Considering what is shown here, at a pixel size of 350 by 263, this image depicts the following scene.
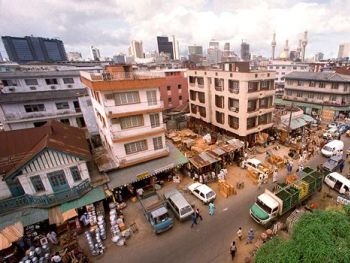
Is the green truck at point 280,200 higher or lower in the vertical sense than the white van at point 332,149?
higher

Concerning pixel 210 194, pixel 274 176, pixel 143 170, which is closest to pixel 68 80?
pixel 143 170

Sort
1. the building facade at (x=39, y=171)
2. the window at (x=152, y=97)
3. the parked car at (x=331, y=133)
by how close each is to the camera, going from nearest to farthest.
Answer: the building facade at (x=39, y=171), the window at (x=152, y=97), the parked car at (x=331, y=133)

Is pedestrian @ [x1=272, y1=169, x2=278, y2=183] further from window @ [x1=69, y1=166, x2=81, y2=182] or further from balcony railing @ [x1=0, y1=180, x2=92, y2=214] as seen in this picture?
window @ [x1=69, y1=166, x2=81, y2=182]

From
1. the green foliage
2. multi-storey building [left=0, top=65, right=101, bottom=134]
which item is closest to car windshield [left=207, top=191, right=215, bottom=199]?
the green foliage

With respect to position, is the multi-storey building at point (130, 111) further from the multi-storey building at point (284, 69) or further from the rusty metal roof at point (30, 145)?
the multi-storey building at point (284, 69)

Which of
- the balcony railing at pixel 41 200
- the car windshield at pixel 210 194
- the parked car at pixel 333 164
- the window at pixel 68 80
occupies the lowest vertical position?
the parked car at pixel 333 164

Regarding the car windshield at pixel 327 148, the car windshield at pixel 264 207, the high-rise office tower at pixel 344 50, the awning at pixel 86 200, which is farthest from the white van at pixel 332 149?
the high-rise office tower at pixel 344 50

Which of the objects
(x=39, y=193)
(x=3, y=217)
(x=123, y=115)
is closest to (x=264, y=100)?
(x=123, y=115)
